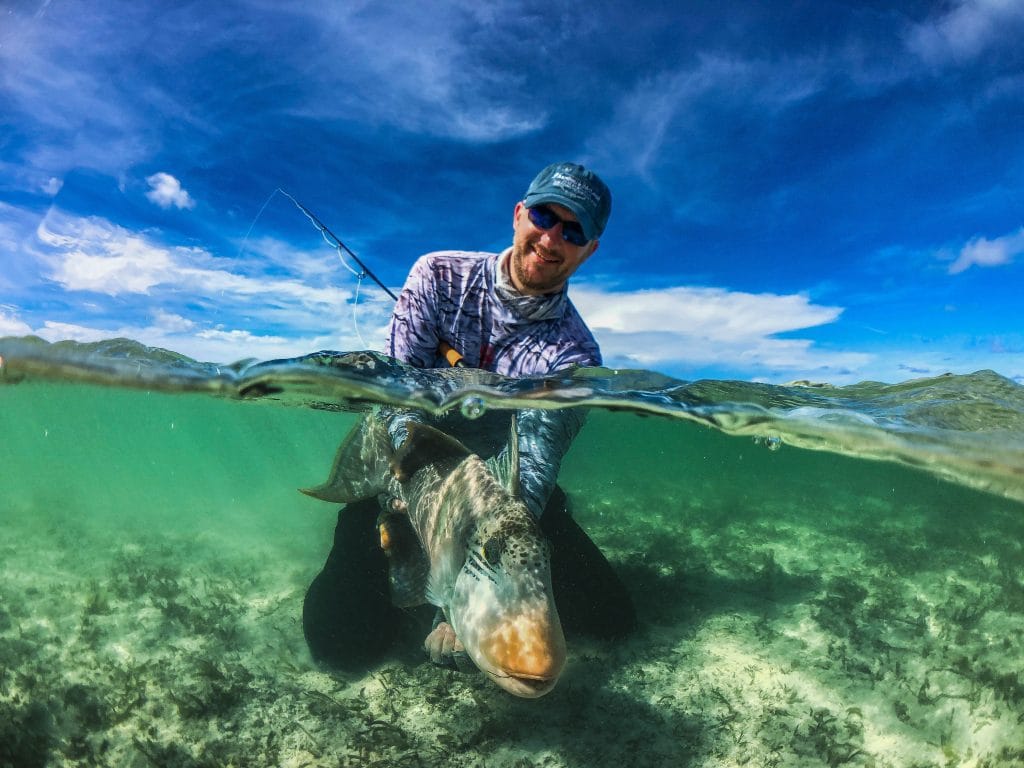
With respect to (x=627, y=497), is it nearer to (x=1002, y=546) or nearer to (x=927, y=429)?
(x=1002, y=546)

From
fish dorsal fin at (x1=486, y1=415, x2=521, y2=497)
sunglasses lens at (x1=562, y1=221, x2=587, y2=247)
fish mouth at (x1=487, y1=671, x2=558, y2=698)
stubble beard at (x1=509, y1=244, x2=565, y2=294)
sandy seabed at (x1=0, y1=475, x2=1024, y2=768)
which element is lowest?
sandy seabed at (x1=0, y1=475, x2=1024, y2=768)

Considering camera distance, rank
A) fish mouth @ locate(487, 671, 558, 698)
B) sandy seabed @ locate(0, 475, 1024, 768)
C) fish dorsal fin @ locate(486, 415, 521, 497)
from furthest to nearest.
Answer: sandy seabed @ locate(0, 475, 1024, 768)
fish dorsal fin @ locate(486, 415, 521, 497)
fish mouth @ locate(487, 671, 558, 698)

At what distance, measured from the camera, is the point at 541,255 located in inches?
219

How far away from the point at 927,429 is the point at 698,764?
4772mm

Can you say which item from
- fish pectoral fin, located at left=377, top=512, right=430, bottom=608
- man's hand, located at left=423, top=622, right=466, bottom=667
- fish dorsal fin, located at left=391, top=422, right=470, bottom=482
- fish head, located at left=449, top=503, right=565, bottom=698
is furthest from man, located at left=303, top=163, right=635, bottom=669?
fish head, located at left=449, top=503, right=565, bottom=698

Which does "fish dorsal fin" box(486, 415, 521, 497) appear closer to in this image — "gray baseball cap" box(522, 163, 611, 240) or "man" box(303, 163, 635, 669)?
"man" box(303, 163, 635, 669)

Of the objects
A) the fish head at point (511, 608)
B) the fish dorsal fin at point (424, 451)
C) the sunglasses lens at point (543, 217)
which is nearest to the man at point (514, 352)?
the sunglasses lens at point (543, 217)

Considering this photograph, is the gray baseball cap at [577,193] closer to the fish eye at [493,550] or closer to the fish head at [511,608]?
the fish head at [511,608]

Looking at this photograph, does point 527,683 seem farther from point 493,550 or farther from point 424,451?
point 424,451

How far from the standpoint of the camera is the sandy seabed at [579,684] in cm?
493

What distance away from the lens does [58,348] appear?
8727mm

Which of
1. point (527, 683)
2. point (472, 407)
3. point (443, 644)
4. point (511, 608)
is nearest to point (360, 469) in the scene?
point (472, 407)

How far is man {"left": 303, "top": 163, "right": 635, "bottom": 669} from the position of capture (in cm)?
549

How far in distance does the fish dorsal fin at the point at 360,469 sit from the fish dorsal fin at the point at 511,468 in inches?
59.2
